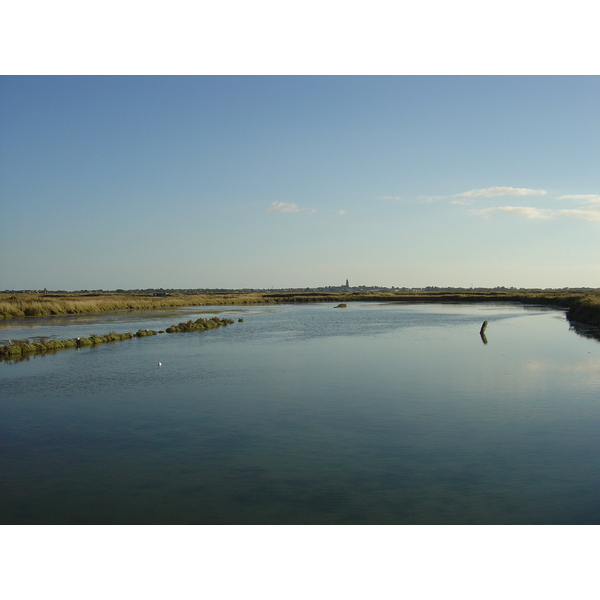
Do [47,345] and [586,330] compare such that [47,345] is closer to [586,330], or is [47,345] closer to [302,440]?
[302,440]

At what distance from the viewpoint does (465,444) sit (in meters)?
8.05

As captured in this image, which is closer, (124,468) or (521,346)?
(124,468)

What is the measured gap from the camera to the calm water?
232 inches

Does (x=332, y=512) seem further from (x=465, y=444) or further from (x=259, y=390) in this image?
(x=259, y=390)

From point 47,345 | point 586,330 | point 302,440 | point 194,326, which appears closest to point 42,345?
point 47,345

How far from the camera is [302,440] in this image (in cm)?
833

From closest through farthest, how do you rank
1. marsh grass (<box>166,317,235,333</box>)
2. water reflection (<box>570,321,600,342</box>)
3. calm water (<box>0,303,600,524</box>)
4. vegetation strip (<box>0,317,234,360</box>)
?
calm water (<box>0,303,600,524</box>) < vegetation strip (<box>0,317,234,360</box>) < water reflection (<box>570,321,600,342</box>) < marsh grass (<box>166,317,235,333</box>)

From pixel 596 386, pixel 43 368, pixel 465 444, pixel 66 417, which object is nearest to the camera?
pixel 465 444

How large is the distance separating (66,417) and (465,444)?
7246 millimetres

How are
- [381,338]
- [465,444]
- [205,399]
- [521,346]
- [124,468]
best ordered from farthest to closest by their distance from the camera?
[381,338], [521,346], [205,399], [465,444], [124,468]

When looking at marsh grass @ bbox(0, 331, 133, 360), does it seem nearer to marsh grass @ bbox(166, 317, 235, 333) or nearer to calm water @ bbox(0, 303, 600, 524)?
calm water @ bbox(0, 303, 600, 524)

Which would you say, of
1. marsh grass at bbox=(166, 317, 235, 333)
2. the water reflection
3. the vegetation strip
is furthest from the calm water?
marsh grass at bbox=(166, 317, 235, 333)

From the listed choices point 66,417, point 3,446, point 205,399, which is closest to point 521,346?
point 205,399

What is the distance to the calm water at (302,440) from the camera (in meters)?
5.90
